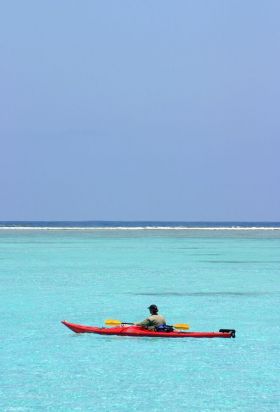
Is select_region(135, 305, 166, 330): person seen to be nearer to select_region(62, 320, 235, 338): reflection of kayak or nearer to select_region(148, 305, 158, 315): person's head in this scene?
select_region(148, 305, 158, 315): person's head

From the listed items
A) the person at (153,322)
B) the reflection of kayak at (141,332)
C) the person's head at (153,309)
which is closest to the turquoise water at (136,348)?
the reflection of kayak at (141,332)

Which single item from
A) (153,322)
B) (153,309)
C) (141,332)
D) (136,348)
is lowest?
(136,348)

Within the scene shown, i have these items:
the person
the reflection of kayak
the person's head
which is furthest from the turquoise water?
the person's head

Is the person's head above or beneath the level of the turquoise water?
above

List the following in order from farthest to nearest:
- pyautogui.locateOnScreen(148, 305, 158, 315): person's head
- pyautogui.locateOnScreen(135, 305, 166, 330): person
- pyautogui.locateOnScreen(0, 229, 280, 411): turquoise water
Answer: pyautogui.locateOnScreen(135, 305, 166, 330): person → pyautogui.locateOnScreen(148, 305, 158, 315): person's head → pyautogui.locateOnScreen(0, 229, 280, 411): turquoise water

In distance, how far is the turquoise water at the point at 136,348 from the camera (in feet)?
63.4

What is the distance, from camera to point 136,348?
25359mm

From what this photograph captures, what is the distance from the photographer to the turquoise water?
1933 centimetres

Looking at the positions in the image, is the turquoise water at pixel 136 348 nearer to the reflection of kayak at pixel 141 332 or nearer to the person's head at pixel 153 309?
the reflection of kayak at pixel 141 332

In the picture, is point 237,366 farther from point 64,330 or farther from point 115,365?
point 64,330

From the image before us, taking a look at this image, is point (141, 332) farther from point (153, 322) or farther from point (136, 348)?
point (136, 348)

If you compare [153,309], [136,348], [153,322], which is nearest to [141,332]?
[153,322]

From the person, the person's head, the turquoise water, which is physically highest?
the person's head

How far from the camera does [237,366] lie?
74.6ft
